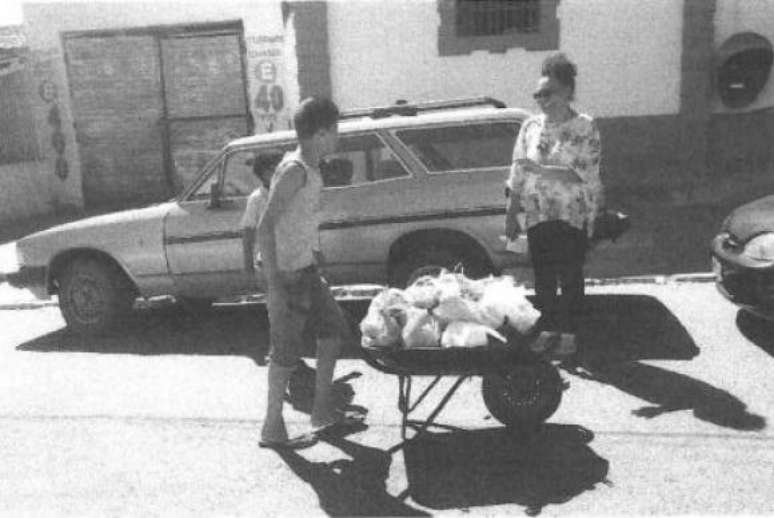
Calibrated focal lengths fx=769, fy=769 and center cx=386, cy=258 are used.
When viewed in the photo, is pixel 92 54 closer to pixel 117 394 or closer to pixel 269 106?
pixel 269 106

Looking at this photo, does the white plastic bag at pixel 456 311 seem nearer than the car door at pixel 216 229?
Yes

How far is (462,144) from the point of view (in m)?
6.09

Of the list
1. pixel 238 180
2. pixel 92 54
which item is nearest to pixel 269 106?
pixel 92 54

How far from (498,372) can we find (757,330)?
2943 mm

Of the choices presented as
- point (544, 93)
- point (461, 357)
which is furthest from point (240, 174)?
point (461, 357)

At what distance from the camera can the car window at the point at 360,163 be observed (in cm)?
625

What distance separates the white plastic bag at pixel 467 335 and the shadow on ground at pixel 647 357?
126 cm

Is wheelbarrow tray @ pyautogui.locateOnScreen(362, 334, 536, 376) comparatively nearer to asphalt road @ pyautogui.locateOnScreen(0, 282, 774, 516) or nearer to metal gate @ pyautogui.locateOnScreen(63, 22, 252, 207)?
asphalt road @ pyautogui.locateOnScreen(0, 282, 774, 516)

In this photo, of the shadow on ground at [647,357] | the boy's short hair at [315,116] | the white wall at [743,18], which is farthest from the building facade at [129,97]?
the boy's short hair at [315,116]

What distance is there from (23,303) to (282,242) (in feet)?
17.9

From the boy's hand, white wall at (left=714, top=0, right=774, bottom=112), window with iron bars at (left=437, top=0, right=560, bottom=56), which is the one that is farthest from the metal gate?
the boy's hand

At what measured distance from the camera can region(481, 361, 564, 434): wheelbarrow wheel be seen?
4211 millimetres

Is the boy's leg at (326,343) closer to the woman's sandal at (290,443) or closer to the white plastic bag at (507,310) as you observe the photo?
the woman's sandal at (290,443)

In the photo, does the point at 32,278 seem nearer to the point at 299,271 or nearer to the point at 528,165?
the point at 299,271
